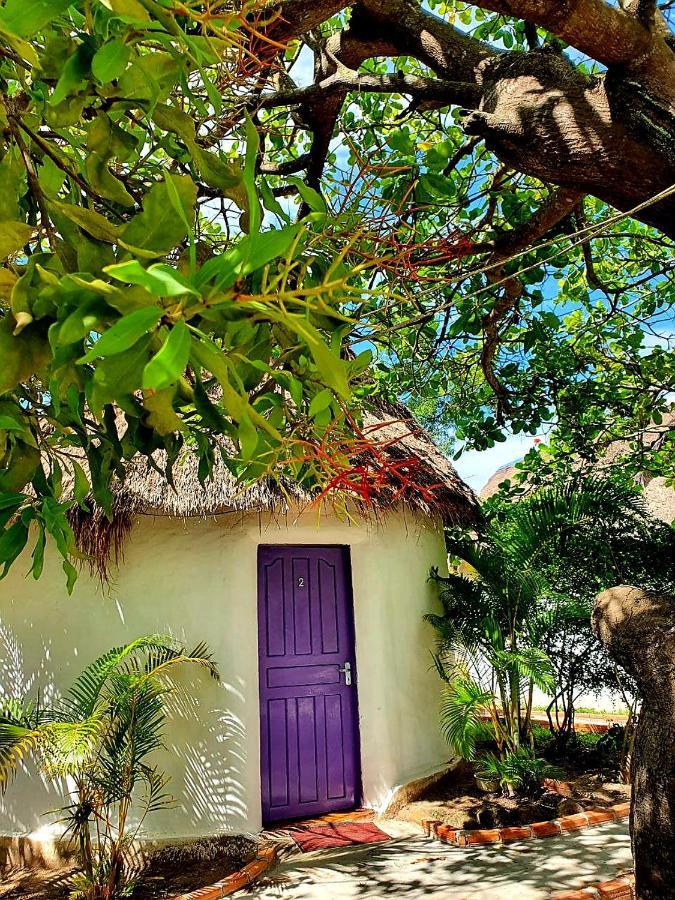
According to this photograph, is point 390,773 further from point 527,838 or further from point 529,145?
point 529,145

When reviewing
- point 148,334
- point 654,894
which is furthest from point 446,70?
point 654,894

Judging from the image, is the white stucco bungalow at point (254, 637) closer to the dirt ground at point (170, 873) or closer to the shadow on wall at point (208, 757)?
the shadow on wall at point (208, 757)

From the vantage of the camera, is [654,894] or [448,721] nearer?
[654,894]

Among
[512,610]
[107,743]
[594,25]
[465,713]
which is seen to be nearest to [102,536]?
[107,743]

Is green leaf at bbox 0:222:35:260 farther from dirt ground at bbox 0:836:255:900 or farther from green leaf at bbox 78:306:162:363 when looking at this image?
dirt ground at bbox 0:836:255:900

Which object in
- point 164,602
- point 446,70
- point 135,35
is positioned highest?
point 446,70

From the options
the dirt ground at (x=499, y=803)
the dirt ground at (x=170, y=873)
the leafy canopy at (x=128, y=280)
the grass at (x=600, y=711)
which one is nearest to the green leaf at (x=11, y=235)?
the leafy canopy at (x=128, y=280)

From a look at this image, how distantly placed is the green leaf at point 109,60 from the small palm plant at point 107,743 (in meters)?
3.44

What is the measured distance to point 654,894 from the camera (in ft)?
7.23

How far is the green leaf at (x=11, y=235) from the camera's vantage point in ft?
2.24

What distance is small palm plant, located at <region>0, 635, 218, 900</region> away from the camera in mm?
3529

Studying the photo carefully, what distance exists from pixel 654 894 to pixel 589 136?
7.66 ft

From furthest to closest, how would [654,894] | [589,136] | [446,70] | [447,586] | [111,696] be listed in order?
[447,586], [111,696], [446,70], [654,894], [589,136]

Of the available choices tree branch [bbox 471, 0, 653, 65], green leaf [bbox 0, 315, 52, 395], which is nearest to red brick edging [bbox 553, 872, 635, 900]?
tree branch [bbox 471, 0, 653, 65]
